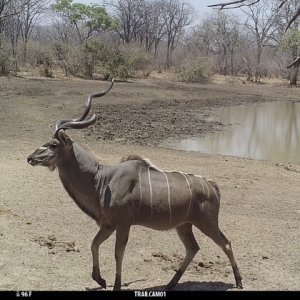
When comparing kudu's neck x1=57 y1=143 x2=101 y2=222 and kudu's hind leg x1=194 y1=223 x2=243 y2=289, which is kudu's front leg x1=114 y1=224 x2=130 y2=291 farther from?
kudu's hind leg x1=194 y1=223 x2=243 y2=289

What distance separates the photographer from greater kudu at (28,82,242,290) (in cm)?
429

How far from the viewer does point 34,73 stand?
30.9 m

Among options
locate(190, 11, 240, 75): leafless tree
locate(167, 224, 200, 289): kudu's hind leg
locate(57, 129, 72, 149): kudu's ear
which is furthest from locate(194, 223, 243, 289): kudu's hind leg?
locate(190, 11, 240, 75): leafless tree

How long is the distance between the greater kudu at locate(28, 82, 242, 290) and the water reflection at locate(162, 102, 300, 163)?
8.12 meters

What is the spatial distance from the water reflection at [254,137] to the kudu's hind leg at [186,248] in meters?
7.94

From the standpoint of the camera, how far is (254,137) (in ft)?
51.4

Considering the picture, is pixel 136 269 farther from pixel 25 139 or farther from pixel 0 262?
pixel 25 139

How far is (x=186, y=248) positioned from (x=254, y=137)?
11.4 m

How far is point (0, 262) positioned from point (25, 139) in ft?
24.3

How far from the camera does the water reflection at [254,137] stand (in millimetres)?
13094

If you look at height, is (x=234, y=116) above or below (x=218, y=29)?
below

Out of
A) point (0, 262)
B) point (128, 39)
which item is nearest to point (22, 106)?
point (0, 262)

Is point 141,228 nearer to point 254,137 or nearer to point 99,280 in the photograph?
point 99,280

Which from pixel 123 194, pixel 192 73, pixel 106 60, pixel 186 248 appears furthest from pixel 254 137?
pixel 192 73
